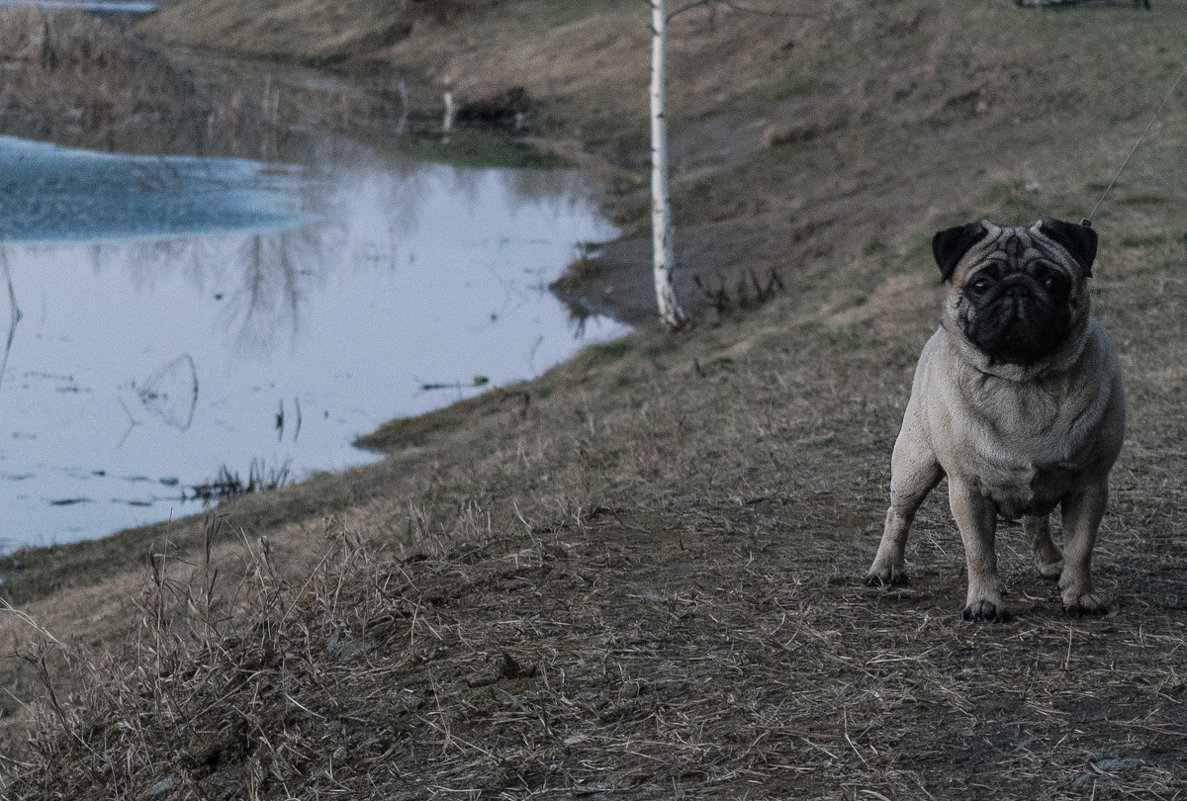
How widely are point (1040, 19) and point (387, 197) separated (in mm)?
16210

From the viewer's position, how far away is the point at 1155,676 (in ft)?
14.6

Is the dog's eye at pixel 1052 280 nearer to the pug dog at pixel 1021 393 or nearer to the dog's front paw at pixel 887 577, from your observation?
the pug dog at pixel 1021 393

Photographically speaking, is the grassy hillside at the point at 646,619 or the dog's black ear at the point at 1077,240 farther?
the dog's black ear at the point at 1077,240

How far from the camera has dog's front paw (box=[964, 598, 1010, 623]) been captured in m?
4.98

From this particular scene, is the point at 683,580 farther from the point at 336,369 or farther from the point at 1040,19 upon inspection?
the point at 1040,19

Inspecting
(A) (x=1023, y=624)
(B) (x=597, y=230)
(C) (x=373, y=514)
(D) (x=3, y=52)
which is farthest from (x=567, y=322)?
(D) (x=3, y=52)

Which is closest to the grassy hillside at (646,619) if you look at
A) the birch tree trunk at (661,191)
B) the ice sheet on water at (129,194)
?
the birch tree trunk at (661,191)

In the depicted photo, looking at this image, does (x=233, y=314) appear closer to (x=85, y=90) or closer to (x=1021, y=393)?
(x=1021, y=393)

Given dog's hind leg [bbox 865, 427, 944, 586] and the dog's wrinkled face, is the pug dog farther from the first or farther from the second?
dog's hind leg [bbox 865, 427, 944, 586]

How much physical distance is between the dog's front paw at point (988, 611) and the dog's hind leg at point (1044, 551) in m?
0.59

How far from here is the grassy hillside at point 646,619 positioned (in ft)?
13.8

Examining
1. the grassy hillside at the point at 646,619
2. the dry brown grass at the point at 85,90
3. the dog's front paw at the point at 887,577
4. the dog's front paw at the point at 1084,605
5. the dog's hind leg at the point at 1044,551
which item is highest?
the dry brown grass at the point at 85,90

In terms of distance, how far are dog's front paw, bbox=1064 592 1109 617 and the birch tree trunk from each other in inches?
477

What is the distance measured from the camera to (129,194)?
25.7 meters
